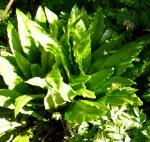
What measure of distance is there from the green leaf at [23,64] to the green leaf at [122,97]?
0.73 meters

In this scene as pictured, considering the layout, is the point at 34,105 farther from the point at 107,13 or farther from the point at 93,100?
the point at 107,13

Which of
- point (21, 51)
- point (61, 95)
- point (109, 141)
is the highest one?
point (21, 51)

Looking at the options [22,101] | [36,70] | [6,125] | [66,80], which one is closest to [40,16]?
[36,70]

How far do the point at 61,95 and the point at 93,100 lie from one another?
34 centimetres

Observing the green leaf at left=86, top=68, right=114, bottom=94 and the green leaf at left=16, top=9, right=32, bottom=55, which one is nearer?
the green leaf at left=86, top=68, right=114, bottom=94

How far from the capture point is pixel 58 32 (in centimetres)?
362

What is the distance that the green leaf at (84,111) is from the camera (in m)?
2.96

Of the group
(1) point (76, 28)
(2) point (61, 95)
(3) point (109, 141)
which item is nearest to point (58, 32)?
(1) point (76, 28)

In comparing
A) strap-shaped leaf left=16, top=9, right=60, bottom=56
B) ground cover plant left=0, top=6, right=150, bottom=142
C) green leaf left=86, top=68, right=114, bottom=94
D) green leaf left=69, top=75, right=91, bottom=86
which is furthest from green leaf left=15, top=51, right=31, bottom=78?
green leaf left=86, top=68, right=114, bottom=94

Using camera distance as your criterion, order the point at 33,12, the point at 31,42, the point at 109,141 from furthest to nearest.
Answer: the point at 33,12 < the point at 31,42 < the point at 109,141

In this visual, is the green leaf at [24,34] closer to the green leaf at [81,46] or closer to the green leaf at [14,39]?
the green leaf at [14,39]

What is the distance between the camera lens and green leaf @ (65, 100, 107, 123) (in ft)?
9.71

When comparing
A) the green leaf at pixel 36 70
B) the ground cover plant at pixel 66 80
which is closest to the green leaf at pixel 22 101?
the ground cover plant at pixel 66 80

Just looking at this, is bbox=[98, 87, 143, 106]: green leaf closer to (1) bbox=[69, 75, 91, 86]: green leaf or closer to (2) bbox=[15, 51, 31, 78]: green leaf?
(1) bbox=[69, 75, 91, 86]: green leaf
